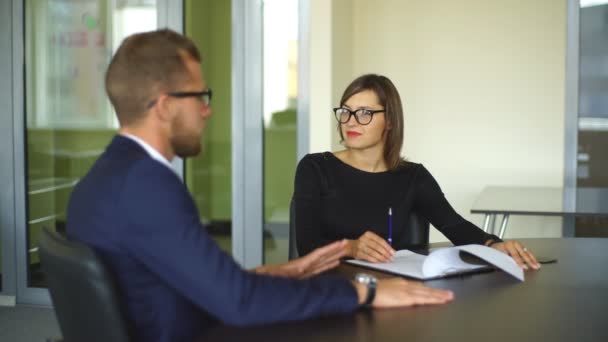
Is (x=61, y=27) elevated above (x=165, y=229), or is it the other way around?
(x=61, y=27)

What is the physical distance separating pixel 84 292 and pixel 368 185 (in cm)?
169

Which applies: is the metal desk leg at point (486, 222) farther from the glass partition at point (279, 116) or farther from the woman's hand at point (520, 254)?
the woman's hand at point (520, 254)

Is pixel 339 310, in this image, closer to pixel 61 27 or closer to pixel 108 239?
pixel 108 239

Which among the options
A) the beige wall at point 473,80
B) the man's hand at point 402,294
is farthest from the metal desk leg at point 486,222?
the man's hand at point 402,294

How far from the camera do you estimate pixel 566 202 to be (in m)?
4.42

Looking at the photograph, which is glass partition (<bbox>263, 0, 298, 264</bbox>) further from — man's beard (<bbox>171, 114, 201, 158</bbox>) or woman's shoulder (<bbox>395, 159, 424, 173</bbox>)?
man's beard (<bbox>171, 114, 201, 158</bbox>)

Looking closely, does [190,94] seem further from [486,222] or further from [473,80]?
[473,80]

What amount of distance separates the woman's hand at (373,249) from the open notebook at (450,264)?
0.08 ft

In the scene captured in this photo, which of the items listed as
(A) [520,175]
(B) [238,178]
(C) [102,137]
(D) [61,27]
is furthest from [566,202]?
(D) [61,27]

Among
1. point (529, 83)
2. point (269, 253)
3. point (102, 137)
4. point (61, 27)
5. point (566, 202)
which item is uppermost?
point (61, 27)

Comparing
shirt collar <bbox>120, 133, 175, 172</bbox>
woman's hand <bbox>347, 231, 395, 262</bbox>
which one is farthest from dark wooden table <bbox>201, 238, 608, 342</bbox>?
shirt collar <bbox>120, 133, 175, 172</bbox>

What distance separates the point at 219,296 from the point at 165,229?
16 cm

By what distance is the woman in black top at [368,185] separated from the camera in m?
2.93

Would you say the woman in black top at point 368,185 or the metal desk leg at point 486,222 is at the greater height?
the woman in black top at point 368,185
